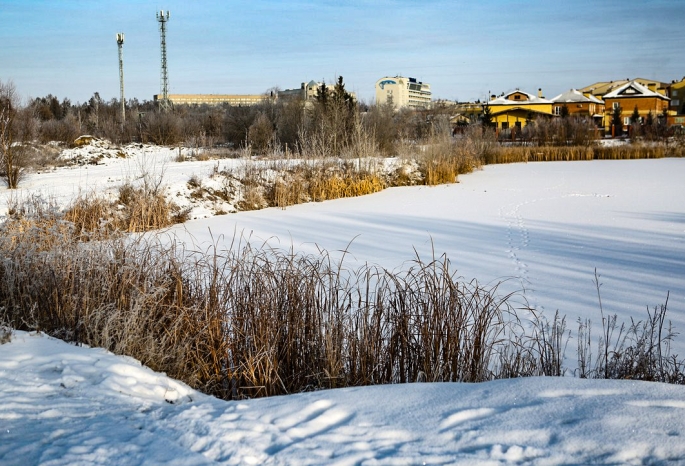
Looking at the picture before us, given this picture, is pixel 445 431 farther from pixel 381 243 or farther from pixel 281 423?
pixel 381 243

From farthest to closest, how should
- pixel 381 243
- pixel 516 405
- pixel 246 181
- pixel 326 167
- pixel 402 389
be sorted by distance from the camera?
pixel 326 167 < pixel 246 181 < pixel 381 243 < pixel 402 389 < pixel 516 405

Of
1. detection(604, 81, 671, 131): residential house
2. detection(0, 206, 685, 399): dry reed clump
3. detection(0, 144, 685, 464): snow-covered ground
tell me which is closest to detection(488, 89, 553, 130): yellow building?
detection(604, 81, 671, 131): residential house

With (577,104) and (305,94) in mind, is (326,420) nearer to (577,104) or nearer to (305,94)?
(305,94)

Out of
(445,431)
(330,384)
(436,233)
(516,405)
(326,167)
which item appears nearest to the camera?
(445,431)

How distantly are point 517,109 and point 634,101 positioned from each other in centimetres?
1717

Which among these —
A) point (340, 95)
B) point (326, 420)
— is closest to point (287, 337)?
point (326, 420)

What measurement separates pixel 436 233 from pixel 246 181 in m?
5.81

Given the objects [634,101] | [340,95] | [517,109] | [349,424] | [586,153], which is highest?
[634,101]

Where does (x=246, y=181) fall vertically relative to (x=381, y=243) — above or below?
above

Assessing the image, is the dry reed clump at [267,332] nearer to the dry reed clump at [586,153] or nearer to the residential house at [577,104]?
the dry reed clump at [586,153]

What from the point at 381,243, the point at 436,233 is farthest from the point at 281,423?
the point at 436,233

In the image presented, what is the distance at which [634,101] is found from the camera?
213 feet

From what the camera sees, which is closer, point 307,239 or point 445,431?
point 445,431

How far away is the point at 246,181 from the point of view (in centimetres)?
1495
